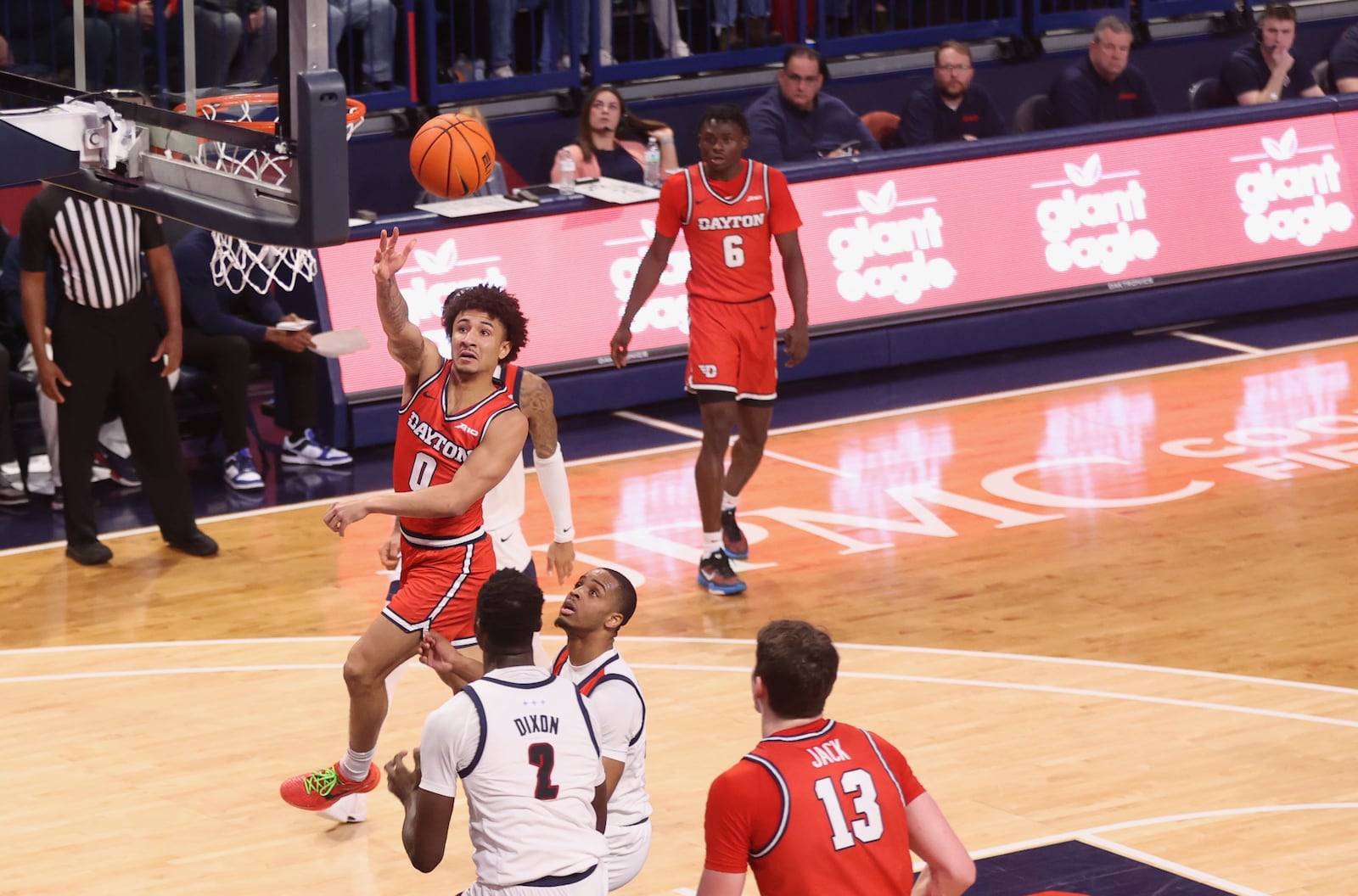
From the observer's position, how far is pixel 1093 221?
15.3 m

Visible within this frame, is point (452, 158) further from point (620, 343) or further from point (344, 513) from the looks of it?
point (344, 513)

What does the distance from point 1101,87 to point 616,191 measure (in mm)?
4183

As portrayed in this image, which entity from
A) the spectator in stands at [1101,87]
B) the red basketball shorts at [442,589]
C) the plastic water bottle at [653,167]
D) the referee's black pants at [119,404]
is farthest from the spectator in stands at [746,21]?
the red basketball shorts at [442,589]

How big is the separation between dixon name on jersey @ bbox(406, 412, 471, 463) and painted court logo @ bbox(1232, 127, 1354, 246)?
950 cm

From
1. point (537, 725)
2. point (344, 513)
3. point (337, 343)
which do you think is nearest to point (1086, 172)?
point (337, 343)

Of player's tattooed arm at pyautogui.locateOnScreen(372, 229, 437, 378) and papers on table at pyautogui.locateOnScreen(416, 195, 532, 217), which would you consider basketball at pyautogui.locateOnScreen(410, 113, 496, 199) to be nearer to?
papers on table at pyautogui.locateOnScreen(416, 195, 532, 217)

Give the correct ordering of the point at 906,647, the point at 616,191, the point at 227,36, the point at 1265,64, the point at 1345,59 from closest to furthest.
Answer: the point at 906,647 < the point at 227,36 < the point at 616,191 < the point at 1265,64 < the point at 1345,59

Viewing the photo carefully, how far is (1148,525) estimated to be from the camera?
1155 centimetres

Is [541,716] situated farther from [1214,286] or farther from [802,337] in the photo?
[1214,286]

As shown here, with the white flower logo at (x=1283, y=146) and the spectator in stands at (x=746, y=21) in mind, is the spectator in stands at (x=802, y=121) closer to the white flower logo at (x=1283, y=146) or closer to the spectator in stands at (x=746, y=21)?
the spectator in stands at (x=746, y=21)

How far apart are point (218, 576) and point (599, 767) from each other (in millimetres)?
5677

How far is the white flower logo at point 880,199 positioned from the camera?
14.5 meters

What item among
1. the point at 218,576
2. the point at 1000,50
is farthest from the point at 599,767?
the point at 1000,50

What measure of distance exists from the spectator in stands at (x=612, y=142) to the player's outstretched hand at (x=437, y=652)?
834 cm
